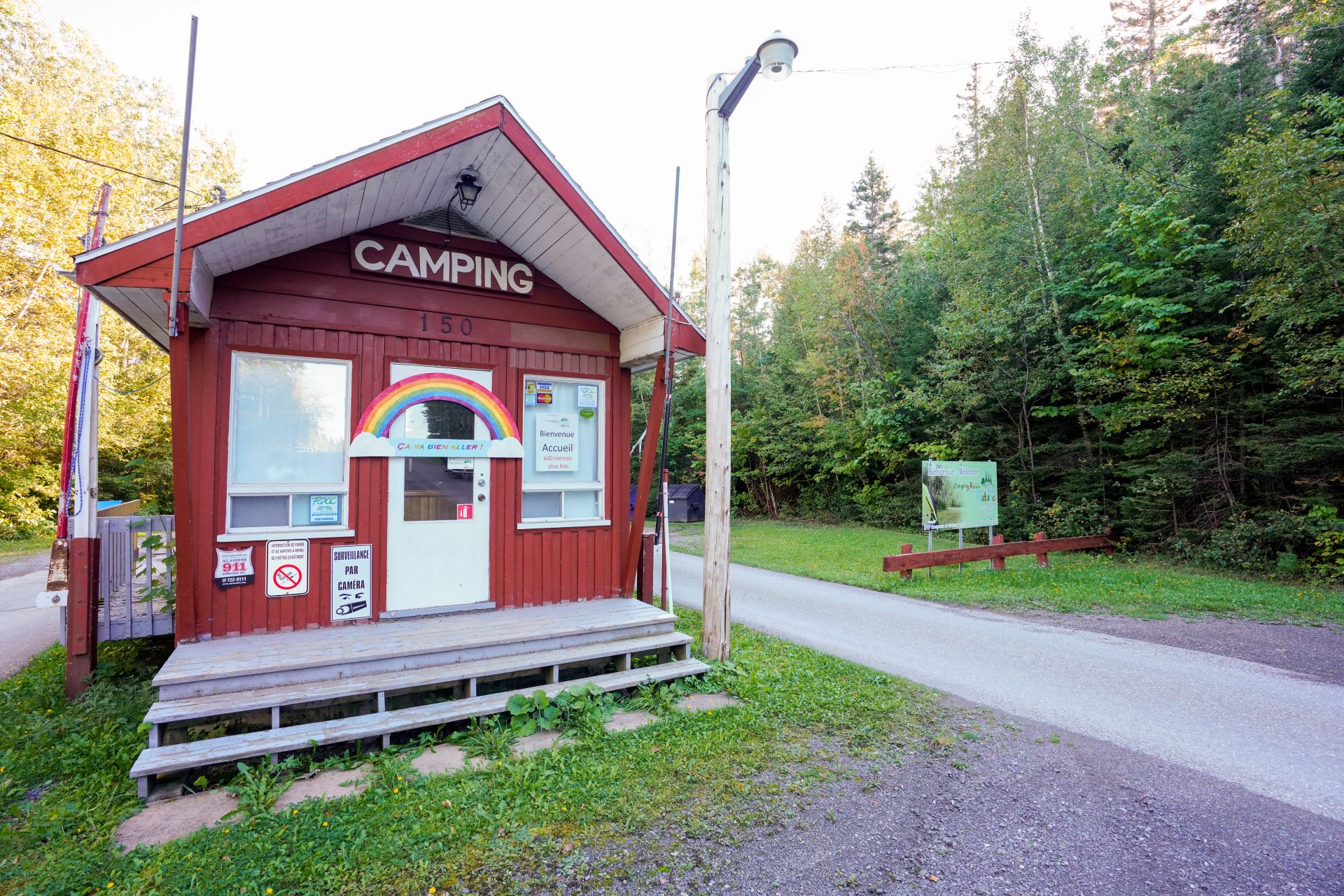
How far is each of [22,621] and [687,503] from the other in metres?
17.1

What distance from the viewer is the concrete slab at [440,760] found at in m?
3.58

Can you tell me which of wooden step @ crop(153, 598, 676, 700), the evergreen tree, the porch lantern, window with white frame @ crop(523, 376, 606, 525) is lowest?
wooden step @ crop(153, 598, 676, 700)

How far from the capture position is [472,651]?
4.47 meters

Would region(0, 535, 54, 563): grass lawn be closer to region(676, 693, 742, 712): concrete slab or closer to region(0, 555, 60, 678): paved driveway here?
region(0, 555, 60, 678): paved driveway

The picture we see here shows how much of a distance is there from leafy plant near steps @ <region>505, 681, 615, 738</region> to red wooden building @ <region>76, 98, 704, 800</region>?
28 cm

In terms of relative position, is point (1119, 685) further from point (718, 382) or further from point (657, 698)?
point (718, 382)

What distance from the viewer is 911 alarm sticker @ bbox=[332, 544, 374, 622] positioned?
16.4 feet

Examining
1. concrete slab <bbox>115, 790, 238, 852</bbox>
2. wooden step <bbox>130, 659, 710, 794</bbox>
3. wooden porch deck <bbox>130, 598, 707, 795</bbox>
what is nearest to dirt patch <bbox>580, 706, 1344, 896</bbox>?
wooden step <bbox>130, 659, 710, 794</bbox>

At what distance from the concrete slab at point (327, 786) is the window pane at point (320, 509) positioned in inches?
81.8

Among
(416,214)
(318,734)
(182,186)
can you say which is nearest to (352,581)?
(318,734)

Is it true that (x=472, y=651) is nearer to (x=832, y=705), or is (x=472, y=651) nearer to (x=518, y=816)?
(x=518, y=816)

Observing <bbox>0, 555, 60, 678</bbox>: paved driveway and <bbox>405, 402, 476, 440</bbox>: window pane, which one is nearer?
<bbox>405, 402, 476, 440</bbox>: window pane

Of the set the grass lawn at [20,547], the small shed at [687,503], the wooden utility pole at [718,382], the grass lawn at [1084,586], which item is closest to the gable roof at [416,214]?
the wooden utility pole at [718,382]

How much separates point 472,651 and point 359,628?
112 cm
